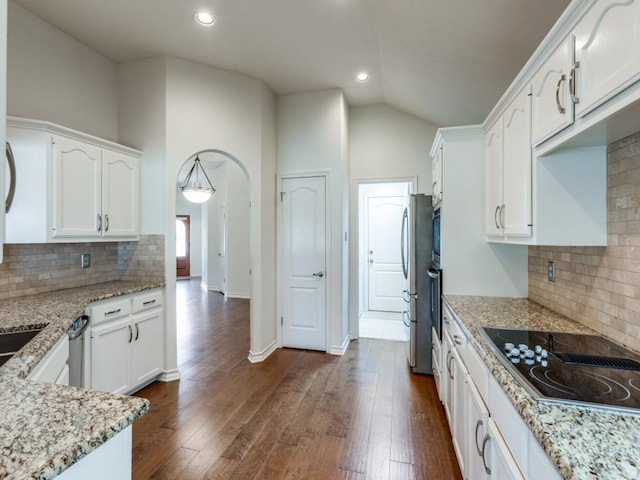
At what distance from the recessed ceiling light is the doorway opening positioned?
11.2 feet

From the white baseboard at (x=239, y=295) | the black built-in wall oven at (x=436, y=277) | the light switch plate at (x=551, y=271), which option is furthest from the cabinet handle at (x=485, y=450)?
the white baseboard at (x=239, y=295)

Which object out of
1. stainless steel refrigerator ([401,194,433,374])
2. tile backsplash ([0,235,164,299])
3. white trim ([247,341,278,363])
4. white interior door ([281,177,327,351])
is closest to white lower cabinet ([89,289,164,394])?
tile backsplash ([0,235,164,299])

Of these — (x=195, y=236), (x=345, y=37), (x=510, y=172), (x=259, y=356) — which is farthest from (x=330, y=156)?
(x=195, y=236)

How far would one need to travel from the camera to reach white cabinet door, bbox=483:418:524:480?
1.00 metres

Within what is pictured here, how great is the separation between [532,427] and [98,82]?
4.01 meters

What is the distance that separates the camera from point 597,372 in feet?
3.76

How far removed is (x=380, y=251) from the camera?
223 inches

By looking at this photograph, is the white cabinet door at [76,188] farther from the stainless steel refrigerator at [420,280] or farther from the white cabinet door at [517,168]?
the white cabinet door at [517,168]

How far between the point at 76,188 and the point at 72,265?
0.73m

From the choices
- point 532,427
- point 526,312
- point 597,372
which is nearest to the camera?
point 532,427

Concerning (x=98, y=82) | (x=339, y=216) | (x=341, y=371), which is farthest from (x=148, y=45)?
(x=341, y=371)

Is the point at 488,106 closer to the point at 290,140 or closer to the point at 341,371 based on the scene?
the point at 290,140

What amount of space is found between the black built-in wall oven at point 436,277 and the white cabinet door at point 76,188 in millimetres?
2849

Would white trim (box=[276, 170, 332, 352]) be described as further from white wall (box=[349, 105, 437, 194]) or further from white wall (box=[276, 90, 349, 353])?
white wall (box=[349, 105, 437, 194])
